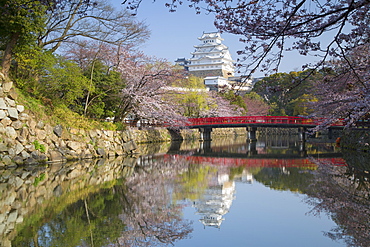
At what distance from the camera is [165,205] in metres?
6.55

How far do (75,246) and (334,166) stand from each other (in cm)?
971

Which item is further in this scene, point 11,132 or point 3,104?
point 11,132

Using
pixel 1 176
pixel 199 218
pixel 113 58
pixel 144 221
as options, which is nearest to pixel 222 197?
pixel 199 218

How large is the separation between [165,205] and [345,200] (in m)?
3.28

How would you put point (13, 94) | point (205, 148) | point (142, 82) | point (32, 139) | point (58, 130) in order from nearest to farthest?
point (13, 94)
point (32, 139)
point (58, 130)
point (142, 82)
point (205, 148)

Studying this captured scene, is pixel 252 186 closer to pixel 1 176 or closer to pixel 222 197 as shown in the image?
pixel 222 197

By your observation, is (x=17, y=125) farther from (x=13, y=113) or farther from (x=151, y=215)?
(x=151, y=215)

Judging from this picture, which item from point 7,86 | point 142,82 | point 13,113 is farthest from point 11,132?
point 142,82

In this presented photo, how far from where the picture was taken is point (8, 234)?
15.7 feet

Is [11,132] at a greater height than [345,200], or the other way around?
[11,132]

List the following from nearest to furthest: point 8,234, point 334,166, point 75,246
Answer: point 75,246 < point 8,234 < point 334,166

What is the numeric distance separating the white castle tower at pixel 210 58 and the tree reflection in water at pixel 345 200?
176 ft

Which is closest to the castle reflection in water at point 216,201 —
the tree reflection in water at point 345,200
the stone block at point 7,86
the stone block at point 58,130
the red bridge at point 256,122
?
the tree reflection in water at point 345,200

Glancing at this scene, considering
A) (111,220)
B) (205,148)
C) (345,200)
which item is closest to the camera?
(111,220)
